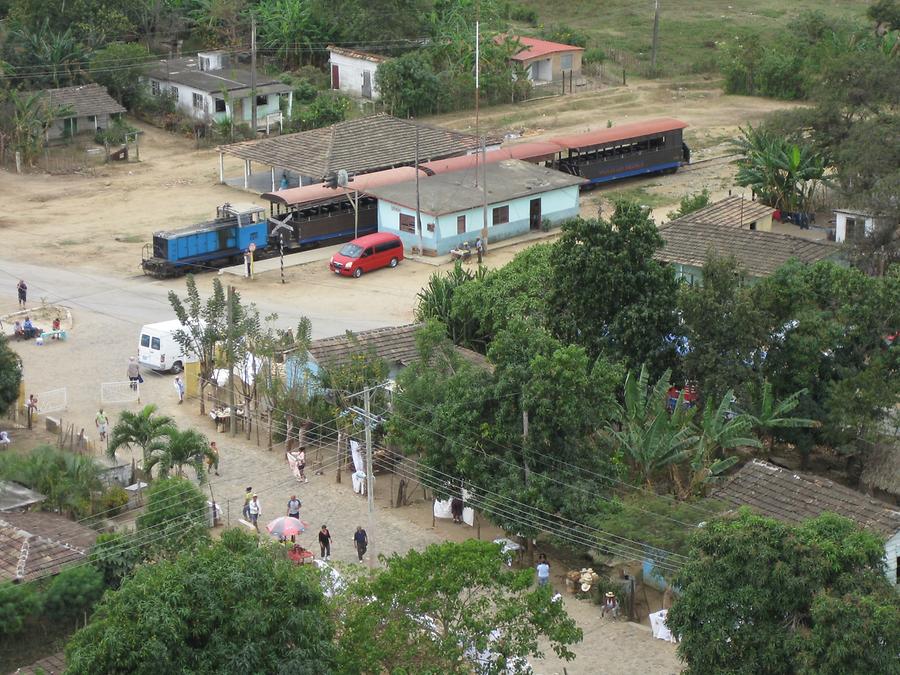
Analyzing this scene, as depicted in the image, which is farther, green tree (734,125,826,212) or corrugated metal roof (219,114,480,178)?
corrugated metal roof (219,114,480,178)

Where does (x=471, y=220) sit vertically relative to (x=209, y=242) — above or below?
above

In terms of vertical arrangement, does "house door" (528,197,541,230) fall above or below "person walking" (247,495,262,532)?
above

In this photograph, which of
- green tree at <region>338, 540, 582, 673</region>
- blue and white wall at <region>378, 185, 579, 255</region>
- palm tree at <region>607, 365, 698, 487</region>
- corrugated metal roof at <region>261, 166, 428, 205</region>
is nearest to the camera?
green tree at <region>338, 540, 582, 673</region>

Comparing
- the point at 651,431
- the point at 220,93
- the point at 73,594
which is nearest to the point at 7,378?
the point at 73,594

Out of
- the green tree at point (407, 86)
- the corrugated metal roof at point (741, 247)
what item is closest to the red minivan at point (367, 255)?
the corrugated metal roof at point (741, 247)

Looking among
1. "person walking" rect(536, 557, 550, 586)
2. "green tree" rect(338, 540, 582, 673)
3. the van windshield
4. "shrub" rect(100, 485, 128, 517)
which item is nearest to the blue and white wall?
the van windshield

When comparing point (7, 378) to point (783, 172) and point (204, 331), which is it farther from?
point (783, 172)

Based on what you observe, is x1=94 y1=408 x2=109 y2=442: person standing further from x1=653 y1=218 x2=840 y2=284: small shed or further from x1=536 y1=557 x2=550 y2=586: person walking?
x1=653 y1=218 x2=840 y2=284: small shed

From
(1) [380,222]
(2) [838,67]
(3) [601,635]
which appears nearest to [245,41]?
(1) [380,222]
